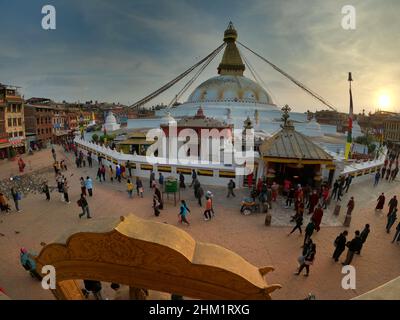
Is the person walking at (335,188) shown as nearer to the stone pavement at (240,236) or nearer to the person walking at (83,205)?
the stone pavement at (240,236)

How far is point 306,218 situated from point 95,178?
36.7ft

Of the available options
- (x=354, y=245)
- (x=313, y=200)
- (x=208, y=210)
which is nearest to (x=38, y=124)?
(x=208, y=210)

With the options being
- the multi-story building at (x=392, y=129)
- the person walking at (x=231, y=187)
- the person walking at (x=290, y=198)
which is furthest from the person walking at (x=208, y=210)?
the multi-story building at (x=392, y=129)

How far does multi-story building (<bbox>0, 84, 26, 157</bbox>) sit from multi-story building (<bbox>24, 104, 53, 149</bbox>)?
458 cm

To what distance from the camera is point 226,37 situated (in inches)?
1587

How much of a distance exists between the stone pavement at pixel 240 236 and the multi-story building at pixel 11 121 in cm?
1829

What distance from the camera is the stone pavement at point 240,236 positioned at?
537cm

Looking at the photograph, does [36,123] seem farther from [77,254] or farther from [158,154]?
[77,254]

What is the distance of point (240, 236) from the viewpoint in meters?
7.31
